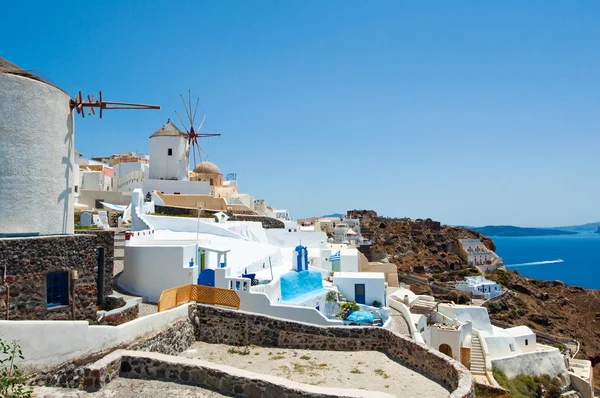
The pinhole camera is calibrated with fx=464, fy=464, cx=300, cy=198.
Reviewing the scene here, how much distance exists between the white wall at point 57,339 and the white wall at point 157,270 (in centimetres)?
612

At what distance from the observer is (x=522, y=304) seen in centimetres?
4550

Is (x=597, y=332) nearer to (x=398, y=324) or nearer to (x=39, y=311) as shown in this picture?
(x=398, y=324)

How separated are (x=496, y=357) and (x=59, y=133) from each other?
71.7 feet

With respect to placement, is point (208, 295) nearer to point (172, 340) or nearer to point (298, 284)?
point (172, 340)

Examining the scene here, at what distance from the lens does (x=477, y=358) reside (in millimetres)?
21500

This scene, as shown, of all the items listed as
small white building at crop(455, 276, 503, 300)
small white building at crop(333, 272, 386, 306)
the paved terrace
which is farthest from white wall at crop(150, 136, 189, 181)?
small white building at crop(455, 276, 503, 300)

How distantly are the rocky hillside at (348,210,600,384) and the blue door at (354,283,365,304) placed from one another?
23700 mm

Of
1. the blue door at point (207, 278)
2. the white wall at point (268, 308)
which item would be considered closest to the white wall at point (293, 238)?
the blue door at point (207, 278)

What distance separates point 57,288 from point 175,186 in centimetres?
2321

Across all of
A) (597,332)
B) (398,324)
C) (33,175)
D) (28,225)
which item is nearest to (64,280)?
(28,225)

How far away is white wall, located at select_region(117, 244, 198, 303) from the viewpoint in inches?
562

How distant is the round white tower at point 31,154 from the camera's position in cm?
992

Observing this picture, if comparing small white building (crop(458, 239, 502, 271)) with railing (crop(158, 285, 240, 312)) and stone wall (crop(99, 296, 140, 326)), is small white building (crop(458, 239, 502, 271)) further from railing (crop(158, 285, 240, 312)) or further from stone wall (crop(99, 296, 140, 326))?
stone wall (crop(99, 296, 140, 326))

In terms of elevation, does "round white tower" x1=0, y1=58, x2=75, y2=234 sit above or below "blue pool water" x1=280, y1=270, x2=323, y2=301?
above
